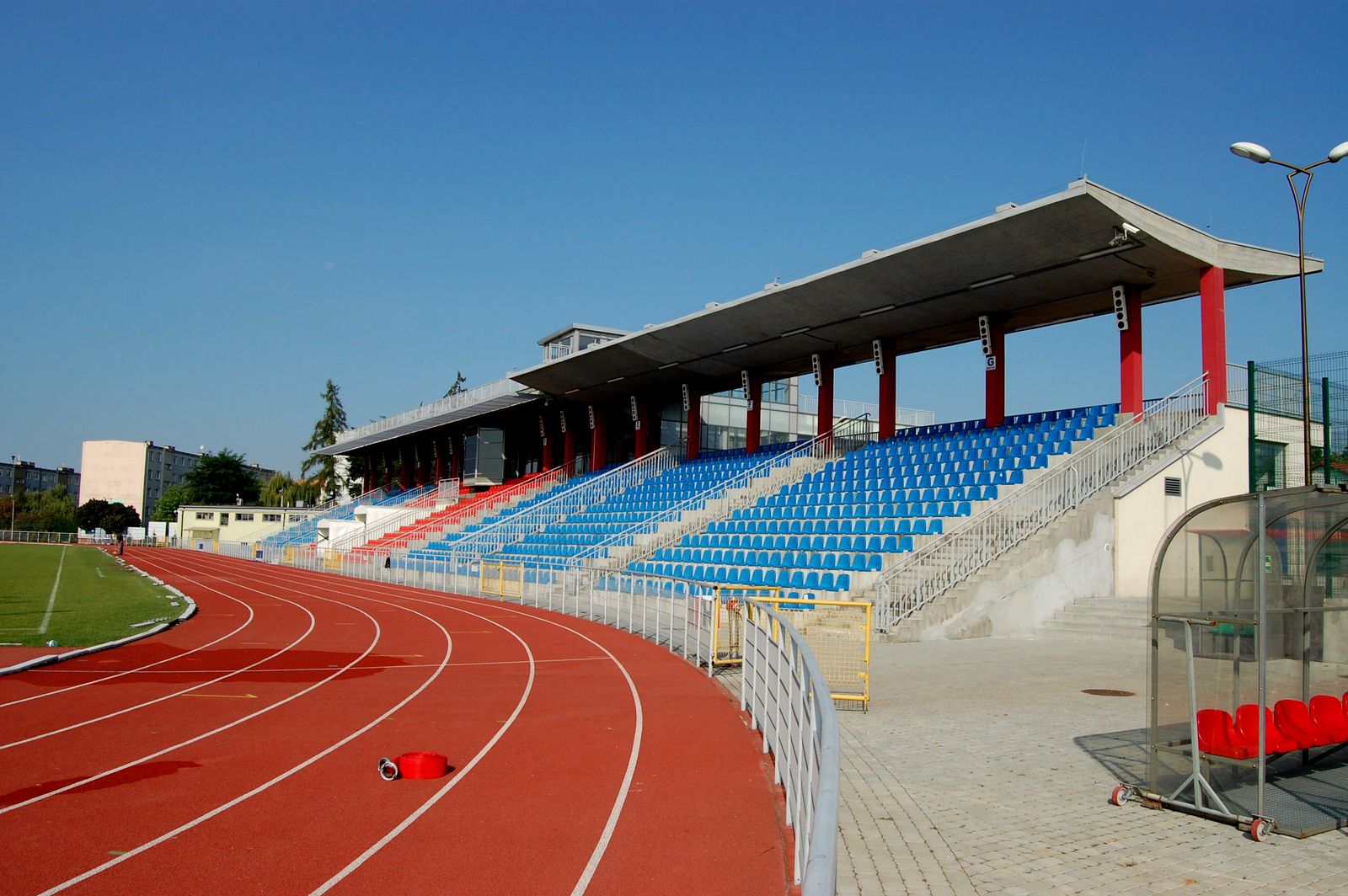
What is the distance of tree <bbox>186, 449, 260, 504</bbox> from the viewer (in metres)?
103

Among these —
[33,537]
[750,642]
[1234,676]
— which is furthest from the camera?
[33,537]

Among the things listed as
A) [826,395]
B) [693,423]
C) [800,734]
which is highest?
[826,395]

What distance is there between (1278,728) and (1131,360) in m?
16.5

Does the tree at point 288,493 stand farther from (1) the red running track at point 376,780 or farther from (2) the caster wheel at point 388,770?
(2) the caster wheel at point 388,770

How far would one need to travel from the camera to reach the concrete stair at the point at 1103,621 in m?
16.9

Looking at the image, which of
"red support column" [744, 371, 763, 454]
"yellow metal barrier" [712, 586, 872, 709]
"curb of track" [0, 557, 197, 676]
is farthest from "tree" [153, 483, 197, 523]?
"yellow metal barrier" [712, 586, 872, 709]

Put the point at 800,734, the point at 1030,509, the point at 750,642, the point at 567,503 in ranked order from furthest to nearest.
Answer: the point at 567,503 → the point at 1030,509 → the point at 750,642 → the point at 800,734

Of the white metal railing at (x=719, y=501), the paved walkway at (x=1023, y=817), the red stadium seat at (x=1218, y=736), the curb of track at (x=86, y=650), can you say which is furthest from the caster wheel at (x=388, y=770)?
the white metal railing at (x=719, y=501)

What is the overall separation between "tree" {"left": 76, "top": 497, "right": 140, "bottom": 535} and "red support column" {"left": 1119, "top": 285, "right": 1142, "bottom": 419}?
10903 centimetres

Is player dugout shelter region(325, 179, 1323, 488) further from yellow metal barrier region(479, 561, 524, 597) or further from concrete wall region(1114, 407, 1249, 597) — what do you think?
yellow metal barrier region(479, 561, 524, 597)

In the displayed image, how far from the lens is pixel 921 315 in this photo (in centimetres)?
2589

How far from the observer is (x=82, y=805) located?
263 inches

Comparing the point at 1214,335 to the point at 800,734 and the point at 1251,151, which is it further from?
the point at 800,734

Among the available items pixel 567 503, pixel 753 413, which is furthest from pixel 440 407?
pixel 753 413
